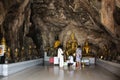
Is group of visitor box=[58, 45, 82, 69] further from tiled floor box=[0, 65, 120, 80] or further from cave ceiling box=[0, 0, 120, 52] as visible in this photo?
tiled floor box=[0, 65, 120, 80]

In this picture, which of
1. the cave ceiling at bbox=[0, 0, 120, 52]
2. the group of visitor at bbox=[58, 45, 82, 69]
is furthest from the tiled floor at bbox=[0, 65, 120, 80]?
the group of visitor at bbox=[58, 45, 82, 69]

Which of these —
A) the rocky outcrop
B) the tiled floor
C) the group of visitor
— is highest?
the rocky outcrop

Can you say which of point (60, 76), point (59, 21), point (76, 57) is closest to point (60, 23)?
point (59, 21)

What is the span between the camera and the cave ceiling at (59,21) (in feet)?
44.7

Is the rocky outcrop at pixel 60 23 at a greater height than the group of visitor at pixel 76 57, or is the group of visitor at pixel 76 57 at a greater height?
the rocky outcrop at pixel 60 23

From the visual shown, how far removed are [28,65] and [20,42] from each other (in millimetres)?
2740

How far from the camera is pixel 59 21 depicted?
22.0 m

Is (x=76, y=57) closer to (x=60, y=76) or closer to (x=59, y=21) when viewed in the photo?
(x=60, y=76)

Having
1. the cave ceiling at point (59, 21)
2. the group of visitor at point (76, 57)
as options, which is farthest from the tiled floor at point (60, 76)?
the group of visitor at point (76, 57)

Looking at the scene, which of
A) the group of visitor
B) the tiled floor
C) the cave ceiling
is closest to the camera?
the tiled floor

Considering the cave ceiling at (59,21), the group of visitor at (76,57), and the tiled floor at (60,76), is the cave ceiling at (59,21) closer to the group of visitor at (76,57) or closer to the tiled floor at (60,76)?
the group of visitor at (76,57)

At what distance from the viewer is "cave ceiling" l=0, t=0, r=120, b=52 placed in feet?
Result: 44.7

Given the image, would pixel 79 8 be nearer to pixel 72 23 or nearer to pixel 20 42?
pixel 72 23

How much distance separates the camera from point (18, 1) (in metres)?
14.8
